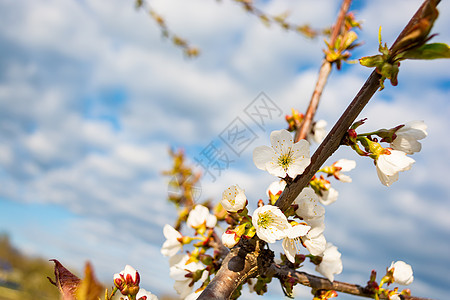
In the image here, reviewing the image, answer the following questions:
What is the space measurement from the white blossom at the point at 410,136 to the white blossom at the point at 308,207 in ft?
0.94

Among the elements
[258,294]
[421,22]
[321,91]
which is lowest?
[258,294]

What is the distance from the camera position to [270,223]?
0.92 metres

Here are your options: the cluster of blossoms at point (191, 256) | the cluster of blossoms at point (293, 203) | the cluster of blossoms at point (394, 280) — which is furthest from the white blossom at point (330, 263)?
the cluster of blossoms at point (191, 256)

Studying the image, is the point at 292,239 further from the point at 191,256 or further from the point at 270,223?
the point at 191,256

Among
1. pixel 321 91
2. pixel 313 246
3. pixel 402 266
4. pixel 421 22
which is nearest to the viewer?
pixel 421 22

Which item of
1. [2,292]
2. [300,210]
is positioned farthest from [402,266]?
[2,292]

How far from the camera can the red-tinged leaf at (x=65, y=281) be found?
0.57 m

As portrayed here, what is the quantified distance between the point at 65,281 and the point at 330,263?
1.04 m

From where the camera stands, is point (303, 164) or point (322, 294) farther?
point (322, 294)

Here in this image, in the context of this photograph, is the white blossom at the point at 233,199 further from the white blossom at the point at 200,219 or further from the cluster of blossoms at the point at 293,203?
the white blossom at the point at 200,219

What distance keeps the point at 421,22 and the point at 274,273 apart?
2.68 feet

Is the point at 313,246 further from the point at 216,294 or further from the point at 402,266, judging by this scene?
the point at 402,266

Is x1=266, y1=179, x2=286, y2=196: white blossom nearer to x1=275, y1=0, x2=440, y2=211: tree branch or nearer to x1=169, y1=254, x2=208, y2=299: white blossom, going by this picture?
x1=275, y1=0, x2=440, y2=211: tree branch

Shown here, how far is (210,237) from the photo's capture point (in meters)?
1.39
